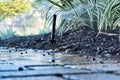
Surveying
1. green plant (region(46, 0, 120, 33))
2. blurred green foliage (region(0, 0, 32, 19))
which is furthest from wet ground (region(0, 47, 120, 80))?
blurred green foliage (region(0, 0, 32, 19))

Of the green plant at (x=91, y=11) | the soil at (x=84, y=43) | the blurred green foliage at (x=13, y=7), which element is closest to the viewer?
the soil at (x=84, y=43)

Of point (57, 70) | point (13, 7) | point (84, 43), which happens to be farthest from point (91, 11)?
point (13, 7)

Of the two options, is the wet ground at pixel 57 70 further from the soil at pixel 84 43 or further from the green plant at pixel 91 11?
the green plant at pixel 91 11

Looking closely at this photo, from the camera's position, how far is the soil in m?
4.25

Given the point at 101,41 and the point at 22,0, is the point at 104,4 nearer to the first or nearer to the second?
the point at 101,41

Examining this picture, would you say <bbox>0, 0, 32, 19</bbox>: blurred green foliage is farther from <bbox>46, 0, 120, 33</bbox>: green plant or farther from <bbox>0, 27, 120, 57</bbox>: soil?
<bbox>46, 0, 120, 33</bbox>: green plant

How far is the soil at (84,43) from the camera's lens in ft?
13.9

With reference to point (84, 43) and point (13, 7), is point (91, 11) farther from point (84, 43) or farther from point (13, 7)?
point (13, 7)

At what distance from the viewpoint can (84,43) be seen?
4918 millimetres

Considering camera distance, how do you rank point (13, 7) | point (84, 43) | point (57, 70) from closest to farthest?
point (57, 70) < point (84, 43) < point (13, 7)

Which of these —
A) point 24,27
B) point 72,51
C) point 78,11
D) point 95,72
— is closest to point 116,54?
point 72,51

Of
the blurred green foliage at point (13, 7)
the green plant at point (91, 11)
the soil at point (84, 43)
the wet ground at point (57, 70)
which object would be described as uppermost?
the blurred green foliage at point (13, 7)

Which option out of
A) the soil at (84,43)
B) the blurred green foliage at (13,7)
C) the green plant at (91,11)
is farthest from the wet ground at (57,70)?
the blurred green foliage at (13,7)

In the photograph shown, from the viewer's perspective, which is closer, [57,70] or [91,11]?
[57,70]
